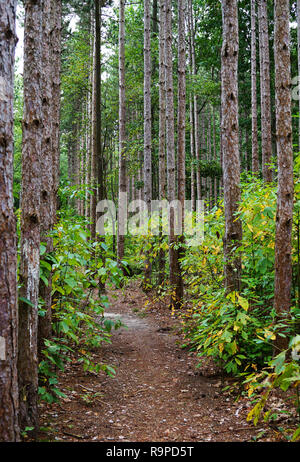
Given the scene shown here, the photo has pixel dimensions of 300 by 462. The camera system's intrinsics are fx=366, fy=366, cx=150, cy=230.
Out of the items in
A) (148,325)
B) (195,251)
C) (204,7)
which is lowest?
(148,325)

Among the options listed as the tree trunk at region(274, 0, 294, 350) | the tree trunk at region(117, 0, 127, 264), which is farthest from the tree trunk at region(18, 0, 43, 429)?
the tree trunk at region(117, 0, 127, 264)

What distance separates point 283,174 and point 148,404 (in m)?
3.23

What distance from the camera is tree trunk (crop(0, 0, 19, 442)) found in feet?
8.15

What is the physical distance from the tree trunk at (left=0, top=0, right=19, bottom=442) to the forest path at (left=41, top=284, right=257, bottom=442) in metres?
1.06

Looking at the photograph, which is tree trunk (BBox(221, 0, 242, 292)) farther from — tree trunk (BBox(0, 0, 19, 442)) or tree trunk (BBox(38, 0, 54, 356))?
tree trunk (BBox(0, 0, 19, 442))

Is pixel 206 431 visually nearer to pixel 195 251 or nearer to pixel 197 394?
pixel 197 394

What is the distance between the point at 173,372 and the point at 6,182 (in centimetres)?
421

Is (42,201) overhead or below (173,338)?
overhead

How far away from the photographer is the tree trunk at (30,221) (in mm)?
3137

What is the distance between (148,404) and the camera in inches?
179

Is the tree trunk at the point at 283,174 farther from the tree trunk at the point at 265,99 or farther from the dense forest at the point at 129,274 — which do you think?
the tree trunk at the point at 265,99

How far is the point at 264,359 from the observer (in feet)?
15.3

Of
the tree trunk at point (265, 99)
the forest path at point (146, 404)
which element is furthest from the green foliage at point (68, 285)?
the tree trunk at point (265, 99)
